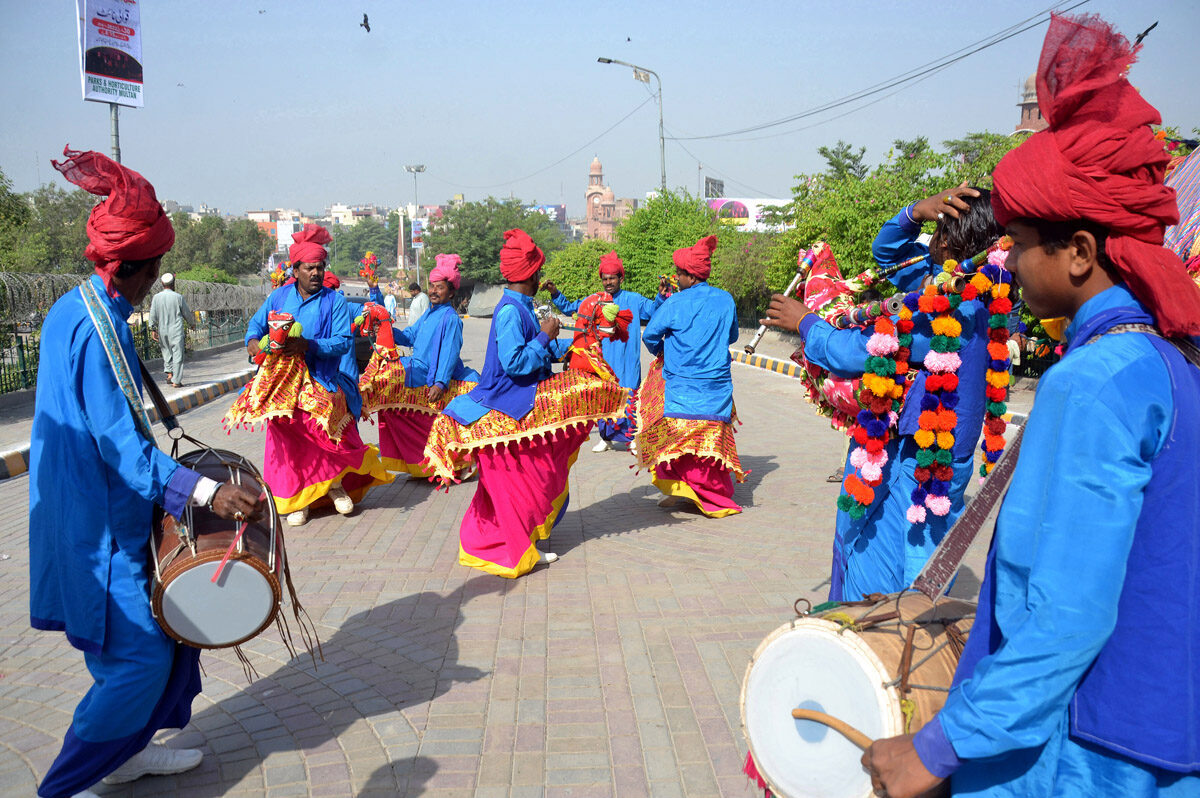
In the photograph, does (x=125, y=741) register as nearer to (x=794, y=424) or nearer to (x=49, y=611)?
(x=49, y=611)

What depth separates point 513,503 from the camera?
5617mm

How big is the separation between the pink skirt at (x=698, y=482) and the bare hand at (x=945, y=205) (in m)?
3.82

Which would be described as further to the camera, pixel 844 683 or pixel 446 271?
pixel 446 271

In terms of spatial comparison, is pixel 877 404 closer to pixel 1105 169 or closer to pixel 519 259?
pixel 1105 169

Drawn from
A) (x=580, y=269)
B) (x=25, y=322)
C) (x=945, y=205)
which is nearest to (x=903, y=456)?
(x=945, y=205)

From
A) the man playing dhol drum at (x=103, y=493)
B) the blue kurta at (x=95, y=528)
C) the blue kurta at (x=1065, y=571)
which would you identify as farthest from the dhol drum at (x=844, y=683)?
the blue kurta at (x=95, y=528)

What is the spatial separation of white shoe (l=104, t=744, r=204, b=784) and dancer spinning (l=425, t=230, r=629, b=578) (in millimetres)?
2495

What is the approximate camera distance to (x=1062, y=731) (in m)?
1.53

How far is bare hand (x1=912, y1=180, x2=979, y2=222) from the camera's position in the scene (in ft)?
10.0

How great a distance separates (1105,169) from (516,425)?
167 inches

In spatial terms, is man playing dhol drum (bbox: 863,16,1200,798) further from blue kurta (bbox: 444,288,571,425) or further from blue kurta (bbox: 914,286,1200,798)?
blue kurta (bbox: 444,288,571,425)

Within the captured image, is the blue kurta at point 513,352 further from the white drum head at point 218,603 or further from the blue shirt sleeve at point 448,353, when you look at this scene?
the white drum head at point 218,603

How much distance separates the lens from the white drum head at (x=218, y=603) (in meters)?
2.81

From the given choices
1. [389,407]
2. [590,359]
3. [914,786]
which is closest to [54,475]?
[914,786]
